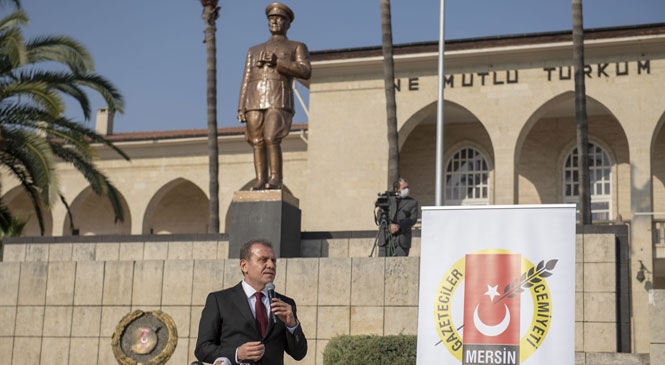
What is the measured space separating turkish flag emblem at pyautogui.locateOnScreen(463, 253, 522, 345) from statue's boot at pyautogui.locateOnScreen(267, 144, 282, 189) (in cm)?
865

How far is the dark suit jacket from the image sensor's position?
15.7 ft

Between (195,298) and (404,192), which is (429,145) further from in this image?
(195,298)

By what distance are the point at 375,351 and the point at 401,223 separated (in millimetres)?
4179

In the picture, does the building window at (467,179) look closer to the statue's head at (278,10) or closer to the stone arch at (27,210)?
the statue's head at (278,10)

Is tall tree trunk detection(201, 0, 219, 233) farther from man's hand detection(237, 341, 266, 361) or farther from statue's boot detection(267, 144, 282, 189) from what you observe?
man's hand detection(237, 341, 266, 361)

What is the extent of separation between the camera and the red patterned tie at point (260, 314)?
15.9 feet

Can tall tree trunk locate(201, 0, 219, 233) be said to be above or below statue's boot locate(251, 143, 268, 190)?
above

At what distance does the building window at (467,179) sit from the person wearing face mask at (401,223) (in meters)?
14.5

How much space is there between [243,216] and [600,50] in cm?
1386

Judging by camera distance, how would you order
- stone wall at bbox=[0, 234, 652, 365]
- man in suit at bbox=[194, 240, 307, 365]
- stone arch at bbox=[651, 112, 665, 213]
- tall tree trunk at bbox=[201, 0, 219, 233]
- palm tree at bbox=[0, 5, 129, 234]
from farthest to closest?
stone arch at bbox=[651, 112, 665, 213] < tall tree trunk at bbox=[201, 0, 219, 233] < palm tree at bbox=[0, 5, 129, 234] < stone wall at bbox=[0, 234, 652, 365] < man in suit at bbox=[194, 240, 307, 365]

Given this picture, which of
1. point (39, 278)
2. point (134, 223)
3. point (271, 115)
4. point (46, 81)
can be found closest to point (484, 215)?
point (271, 115)

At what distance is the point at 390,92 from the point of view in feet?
72.7

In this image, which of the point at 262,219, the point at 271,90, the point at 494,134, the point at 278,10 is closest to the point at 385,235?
the point at 262,219

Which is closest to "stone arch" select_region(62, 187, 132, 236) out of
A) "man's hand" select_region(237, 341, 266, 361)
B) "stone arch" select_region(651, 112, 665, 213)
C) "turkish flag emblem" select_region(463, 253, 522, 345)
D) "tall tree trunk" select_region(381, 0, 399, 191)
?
"tall tree trunk" select_region(381, 0, 399, 191)
